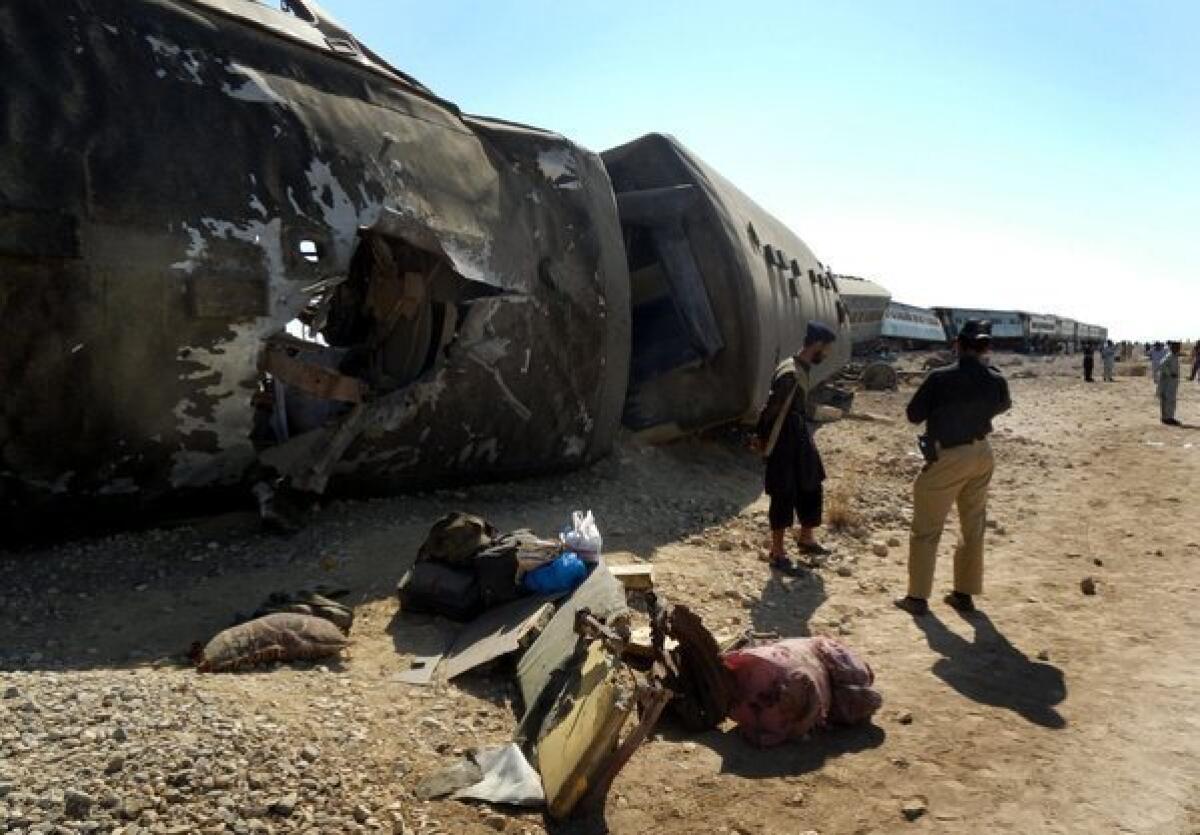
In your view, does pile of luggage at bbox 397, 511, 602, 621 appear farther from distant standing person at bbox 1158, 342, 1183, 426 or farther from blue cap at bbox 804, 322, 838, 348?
distant standing person at bbox 1158, 342, 1183, 426

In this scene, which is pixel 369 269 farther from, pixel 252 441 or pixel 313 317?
pixel 252 441

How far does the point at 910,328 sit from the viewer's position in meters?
30.0

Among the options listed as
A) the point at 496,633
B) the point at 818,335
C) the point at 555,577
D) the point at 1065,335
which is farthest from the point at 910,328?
the point at 496,633

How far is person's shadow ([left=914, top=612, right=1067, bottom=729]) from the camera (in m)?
3.76

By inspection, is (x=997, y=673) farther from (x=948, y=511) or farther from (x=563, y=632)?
(x=563, y=632)

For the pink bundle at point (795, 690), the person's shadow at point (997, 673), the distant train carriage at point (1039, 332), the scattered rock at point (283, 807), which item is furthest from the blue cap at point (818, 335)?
the distant train carriage at point (1039, 332)

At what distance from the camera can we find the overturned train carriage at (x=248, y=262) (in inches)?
168

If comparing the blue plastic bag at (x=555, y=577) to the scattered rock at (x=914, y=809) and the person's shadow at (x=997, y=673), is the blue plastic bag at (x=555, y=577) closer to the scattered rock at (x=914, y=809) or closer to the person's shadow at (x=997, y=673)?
the person's shadow at (x=997, y=673)

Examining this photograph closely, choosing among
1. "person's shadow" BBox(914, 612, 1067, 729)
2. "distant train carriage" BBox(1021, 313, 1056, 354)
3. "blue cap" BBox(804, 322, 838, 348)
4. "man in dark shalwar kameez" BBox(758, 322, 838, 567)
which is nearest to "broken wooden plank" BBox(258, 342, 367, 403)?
"man in dark shalwar kameez" BBox(758, 322, 838, 567)

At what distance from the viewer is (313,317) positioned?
5.94 m

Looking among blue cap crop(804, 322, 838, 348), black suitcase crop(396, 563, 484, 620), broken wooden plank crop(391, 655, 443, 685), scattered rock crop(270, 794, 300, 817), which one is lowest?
broken wooden plank crop(391, 655, 443, 685)

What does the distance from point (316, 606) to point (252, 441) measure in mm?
1379

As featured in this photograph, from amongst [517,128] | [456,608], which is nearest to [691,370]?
[517,128]

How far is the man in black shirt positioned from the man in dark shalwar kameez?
75 cm
